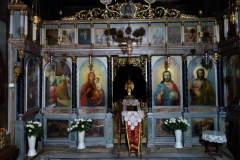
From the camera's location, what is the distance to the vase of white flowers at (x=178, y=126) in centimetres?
725

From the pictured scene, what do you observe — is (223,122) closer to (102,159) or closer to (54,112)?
(102,159)

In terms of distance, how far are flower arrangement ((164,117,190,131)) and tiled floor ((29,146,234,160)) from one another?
28.1 inches

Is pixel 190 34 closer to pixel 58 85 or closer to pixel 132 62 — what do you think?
pixel 132 62

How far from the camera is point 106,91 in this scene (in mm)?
7801

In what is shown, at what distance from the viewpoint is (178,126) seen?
725 cm

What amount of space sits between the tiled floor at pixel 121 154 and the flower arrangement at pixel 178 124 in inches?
28.1

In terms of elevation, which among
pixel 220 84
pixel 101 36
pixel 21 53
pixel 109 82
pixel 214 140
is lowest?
pixel 214 140

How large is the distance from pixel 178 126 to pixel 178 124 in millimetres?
70

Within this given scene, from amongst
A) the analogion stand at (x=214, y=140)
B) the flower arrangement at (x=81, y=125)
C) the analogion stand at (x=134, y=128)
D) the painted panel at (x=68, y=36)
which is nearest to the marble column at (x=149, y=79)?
the analogion stand at (x=134, y=128)

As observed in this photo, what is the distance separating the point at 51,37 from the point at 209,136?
6363 mm

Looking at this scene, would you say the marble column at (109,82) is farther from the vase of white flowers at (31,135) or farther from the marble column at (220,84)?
the marble column at (220,84)

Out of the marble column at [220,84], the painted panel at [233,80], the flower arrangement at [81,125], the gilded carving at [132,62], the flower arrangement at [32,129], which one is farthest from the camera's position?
the gilded carving at [132,62]

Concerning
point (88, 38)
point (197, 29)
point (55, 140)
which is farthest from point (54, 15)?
point (197, 29)

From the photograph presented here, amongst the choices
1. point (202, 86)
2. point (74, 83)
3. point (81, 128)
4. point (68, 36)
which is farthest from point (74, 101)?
point (202, 86)
